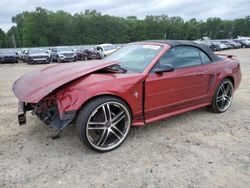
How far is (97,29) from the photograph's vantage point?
3059 inches

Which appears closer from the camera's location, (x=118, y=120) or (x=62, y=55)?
(x=118, y=120)

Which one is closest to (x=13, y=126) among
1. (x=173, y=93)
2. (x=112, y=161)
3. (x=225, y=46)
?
(x=112, y=161)

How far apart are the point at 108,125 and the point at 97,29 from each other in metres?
77.3

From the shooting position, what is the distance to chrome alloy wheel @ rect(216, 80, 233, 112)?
4.88 m

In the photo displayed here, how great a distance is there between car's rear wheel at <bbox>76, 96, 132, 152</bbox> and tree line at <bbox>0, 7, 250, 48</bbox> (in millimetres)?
67375

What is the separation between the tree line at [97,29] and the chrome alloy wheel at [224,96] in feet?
219

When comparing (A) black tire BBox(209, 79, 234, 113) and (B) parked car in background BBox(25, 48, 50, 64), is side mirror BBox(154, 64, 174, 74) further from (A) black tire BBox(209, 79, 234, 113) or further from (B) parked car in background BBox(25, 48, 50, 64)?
(B) parked car in background BBox(25, 48, 50, 64)

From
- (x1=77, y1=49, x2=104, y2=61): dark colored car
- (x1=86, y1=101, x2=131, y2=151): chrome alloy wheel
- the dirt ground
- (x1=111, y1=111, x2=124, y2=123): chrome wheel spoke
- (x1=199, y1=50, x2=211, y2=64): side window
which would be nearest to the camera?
the dirt ground

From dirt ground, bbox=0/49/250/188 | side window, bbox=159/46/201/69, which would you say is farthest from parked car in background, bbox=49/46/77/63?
side window, bbox=159/46/201/69

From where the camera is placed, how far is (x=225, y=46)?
1441 inches

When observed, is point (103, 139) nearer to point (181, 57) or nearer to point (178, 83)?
point (178, 83)

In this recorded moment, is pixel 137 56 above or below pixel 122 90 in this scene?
above

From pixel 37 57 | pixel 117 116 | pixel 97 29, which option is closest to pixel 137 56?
pixel 117 116

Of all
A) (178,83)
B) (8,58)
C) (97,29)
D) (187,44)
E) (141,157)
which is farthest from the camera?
(97,29)
